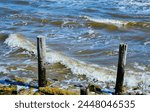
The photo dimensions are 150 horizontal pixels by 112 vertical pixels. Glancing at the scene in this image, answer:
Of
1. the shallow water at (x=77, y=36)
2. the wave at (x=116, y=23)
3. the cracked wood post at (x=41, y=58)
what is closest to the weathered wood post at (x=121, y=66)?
the shallow water at (x=77, y=36)

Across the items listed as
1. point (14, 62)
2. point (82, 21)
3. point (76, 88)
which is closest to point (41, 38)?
point (76, 88)

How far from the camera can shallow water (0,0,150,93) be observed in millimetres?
15828

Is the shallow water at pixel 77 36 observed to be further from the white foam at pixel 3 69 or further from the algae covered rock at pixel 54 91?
the algae covered rock at pixel 54 91

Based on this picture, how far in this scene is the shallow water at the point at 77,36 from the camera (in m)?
15.8

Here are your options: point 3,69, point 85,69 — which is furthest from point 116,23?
point 3,69

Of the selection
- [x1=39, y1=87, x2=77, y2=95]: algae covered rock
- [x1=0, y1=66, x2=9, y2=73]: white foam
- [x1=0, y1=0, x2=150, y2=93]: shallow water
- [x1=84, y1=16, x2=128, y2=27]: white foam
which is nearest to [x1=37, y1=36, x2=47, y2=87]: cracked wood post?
[x1=39, y1=87, x2=77, y2=95]: algae covered rock

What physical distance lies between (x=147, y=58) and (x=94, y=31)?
20.6ft

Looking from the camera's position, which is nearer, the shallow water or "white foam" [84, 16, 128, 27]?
the shallow water

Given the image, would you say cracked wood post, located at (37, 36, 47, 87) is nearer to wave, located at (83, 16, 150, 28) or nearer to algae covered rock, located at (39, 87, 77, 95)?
algae covered rock, located at (39, 87, 77, 95)

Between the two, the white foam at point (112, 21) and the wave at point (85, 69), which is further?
the white foam at point (112, 21)

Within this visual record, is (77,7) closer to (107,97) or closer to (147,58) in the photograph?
(147,58)

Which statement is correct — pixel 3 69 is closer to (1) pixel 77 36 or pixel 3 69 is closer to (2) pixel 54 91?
(2) pixel 54 91

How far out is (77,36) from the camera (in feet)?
71.1

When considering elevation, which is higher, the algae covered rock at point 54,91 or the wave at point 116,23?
the wave at point 116,23
